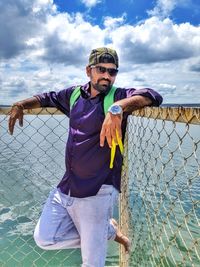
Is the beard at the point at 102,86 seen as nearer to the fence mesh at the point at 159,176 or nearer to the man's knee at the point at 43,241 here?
the fence mesh at the point at 159,176

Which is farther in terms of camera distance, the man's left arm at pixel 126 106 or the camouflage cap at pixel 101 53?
the camouflage cap at pixel 101 53

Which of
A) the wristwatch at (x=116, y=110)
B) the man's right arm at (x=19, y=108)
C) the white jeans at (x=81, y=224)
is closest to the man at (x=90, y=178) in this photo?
the white jeans at (x=81, y=224)

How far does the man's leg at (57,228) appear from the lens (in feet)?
10.0

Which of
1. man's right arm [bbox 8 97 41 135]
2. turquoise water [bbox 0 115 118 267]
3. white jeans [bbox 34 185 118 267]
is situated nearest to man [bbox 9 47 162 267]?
white jeans [bbox 34 185 118 267]

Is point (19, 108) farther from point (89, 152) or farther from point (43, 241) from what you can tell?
point (43, 241)

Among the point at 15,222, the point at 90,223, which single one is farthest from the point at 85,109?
the point at 15,222

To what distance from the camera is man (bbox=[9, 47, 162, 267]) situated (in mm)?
2881

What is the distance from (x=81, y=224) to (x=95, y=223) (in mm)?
132

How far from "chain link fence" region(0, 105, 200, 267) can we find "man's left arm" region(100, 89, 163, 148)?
0.29 ft

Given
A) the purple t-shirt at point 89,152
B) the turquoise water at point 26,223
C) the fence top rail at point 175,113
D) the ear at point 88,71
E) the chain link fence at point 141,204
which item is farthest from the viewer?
the turquoise water at point 26,223

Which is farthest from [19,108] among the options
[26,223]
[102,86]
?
[26,223]

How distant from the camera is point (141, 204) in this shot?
818cm

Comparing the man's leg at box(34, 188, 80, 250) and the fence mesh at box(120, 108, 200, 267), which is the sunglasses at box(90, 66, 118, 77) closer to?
the fence mesh at box(120, 108, 200, 267)

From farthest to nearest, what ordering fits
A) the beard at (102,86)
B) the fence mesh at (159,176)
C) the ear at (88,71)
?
the ear at (88,71)
the beard at (102,86)
the fence mesh at (159,176)
